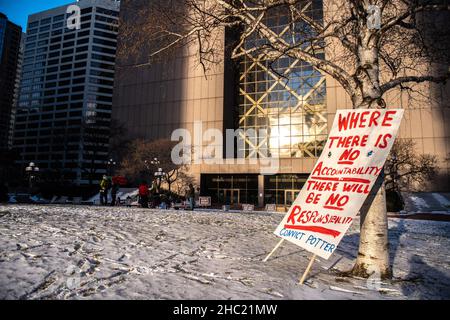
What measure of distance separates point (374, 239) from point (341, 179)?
42.5 inches

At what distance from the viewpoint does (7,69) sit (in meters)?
148

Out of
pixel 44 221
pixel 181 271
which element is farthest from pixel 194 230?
pixel 44 221

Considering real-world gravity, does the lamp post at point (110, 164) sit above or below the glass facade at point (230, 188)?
above

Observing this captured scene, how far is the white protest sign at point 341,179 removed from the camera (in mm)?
4016

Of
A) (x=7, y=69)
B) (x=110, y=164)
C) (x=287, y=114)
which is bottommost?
(x=110, y=164)

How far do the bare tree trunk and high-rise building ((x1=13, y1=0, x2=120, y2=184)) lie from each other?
100440 millimetres

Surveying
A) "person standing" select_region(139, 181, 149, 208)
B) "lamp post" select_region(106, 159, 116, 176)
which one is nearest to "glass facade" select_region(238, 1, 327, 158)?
"lamp post" select_region(106, 159, 116, 176)

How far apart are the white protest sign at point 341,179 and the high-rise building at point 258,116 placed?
35.0 m

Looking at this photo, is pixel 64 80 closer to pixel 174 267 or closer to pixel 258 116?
pixel 258 116

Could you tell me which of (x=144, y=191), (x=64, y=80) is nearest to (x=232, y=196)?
(x=144, y=191)

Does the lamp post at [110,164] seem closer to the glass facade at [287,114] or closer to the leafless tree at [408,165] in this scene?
the glass facade at [287,114]

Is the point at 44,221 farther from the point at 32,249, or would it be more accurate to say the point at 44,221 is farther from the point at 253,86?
Answer: the point at 253,86

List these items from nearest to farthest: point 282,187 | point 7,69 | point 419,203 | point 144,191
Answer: point 144,191, point 419,203, point 282,187, point 7,69

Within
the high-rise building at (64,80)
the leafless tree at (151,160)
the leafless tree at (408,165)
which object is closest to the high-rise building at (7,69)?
the high-rise building at (64,80)
